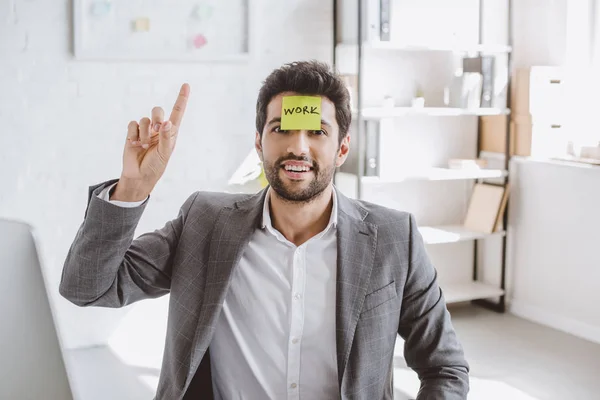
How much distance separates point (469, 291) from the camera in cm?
440

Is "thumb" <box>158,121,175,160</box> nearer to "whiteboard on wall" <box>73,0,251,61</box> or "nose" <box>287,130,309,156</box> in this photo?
"nose" <box>287,130,309,156</box>

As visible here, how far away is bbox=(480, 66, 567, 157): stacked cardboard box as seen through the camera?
4.19m

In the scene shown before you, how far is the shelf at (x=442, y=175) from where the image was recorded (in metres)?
3.94

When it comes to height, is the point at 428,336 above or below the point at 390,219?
below

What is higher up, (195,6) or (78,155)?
(195,6)

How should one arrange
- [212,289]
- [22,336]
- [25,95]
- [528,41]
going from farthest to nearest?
[528,41]
[25,95]
[212,289]
[22,336]

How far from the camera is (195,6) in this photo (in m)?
3.69

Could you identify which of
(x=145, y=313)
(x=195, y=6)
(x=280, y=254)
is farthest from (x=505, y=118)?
(x=280, y=254)

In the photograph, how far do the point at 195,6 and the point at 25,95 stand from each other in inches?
35.5

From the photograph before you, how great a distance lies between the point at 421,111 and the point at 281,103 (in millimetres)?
2425

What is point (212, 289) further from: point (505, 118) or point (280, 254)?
point (505, 118)

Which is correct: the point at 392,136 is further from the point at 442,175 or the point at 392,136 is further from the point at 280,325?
the point at 280,325

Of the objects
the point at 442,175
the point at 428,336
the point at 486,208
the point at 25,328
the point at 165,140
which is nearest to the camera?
the point at 25,328

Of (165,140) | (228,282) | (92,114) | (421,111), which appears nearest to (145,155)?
(165,140)
